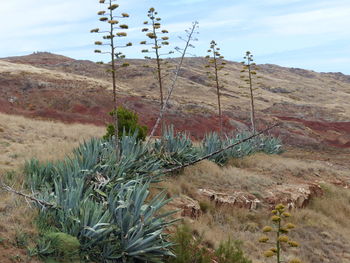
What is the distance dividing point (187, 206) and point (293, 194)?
4791 millimetres

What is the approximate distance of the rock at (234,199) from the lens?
34.3 ft

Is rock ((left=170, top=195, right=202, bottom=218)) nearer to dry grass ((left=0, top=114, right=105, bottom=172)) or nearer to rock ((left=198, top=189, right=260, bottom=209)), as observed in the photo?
rock ((left=198, top=189, right=260, bottom=209))

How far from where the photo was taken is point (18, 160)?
10914 mm

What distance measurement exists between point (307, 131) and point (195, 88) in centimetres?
3016

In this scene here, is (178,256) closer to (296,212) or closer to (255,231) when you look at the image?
(255,231)

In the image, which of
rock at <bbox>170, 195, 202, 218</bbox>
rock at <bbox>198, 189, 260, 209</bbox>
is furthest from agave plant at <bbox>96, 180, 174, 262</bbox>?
rock at <bbox>198, 189, 260, 209</bbox>

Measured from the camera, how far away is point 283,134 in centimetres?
3666

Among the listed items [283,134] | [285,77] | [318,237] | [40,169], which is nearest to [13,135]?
[40,169]

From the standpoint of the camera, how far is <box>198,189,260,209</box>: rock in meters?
10.5

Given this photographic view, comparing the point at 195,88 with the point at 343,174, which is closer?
the point at 343,174

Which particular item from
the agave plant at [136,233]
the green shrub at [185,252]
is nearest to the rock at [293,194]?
the green shrub at [185,252]

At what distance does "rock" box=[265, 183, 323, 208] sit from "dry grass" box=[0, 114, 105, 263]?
5.80 metres

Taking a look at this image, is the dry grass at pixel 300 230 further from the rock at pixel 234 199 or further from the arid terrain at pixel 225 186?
the rock at pixel 234 199

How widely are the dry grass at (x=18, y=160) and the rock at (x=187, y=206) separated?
2964mm
